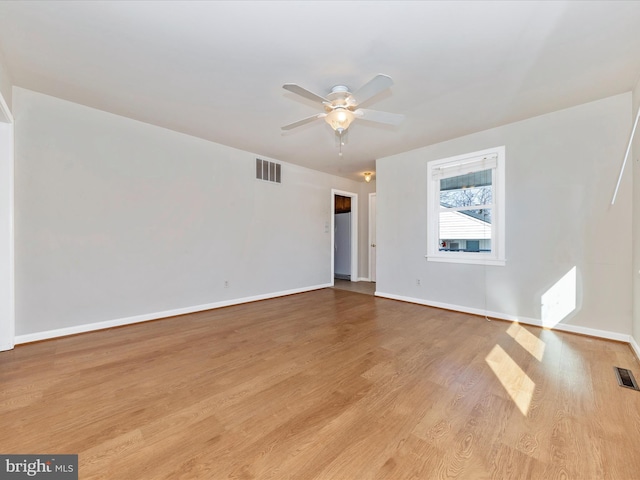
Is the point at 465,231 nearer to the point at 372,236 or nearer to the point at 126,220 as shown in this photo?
the point at 372,236

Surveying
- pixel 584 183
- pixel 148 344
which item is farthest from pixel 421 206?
pixel 148 344

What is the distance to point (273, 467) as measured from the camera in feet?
4.33

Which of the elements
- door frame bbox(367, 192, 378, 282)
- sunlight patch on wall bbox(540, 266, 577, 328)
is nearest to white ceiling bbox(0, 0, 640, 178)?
sunlight patch on wall bbox(540, 266, 577, 328)

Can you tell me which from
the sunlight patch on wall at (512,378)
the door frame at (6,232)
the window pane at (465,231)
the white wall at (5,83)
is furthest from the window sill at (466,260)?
the white wall at (5,83)

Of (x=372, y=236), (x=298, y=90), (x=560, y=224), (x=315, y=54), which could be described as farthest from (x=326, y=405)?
(x=372, y=236)

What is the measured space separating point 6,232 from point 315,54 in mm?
3419

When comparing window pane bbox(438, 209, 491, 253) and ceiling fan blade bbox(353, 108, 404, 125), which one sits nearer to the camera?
ceiling fan blade bbox(353, 108, 404, 125)

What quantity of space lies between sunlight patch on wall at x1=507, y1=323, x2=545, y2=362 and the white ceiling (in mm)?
2650

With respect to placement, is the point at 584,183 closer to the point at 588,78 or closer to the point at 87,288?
the point at 588,78

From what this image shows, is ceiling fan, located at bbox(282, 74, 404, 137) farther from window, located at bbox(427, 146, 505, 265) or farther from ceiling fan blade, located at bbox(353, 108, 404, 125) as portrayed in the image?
window, located at bbox(427, 146, 505, 265)

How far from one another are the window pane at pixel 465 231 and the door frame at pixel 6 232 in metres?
5.34

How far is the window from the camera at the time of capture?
374 centimetres

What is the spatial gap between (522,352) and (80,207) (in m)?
5.07

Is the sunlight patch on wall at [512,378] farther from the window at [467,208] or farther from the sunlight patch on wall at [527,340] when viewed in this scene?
the window at [467,208]
